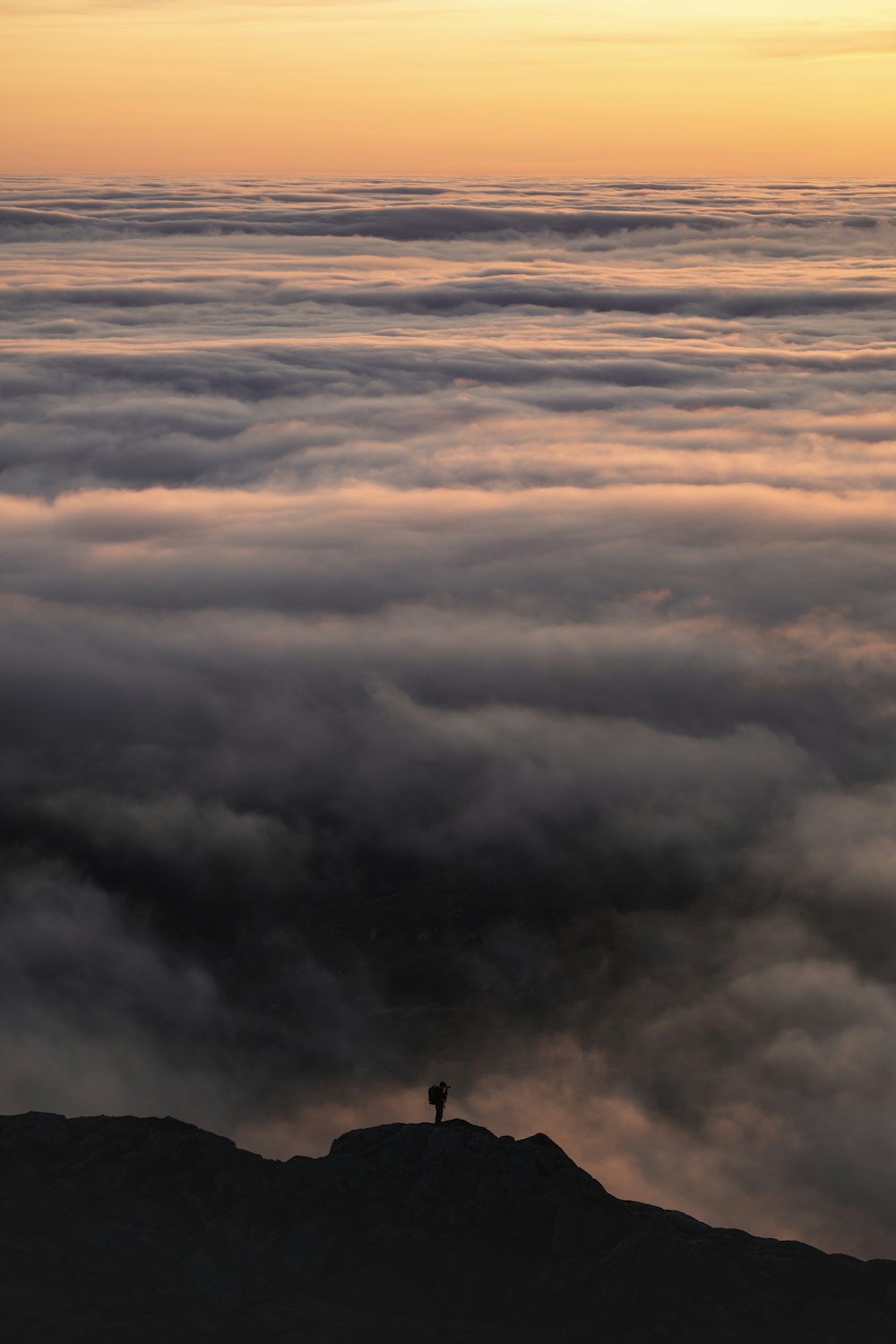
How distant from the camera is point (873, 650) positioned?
84562mm

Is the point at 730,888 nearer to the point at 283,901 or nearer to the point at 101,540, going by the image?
the point at 283,901

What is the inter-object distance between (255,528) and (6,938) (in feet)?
155

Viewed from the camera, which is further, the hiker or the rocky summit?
the hiker

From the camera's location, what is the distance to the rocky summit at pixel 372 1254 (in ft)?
98.3

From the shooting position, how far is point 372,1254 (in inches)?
1304

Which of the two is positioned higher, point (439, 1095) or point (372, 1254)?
point (439, 1095)

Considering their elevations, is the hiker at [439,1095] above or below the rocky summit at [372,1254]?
above

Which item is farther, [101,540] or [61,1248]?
[101,540]

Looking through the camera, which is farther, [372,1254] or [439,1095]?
[372,1254]

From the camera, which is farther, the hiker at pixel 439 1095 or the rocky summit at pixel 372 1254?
the hiker at pixel 439 1095

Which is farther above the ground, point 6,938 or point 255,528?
point 255,528

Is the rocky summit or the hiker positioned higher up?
the hiker

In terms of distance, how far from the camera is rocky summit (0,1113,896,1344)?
98.3ft

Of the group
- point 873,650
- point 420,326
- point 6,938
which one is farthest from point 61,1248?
point 420,326
